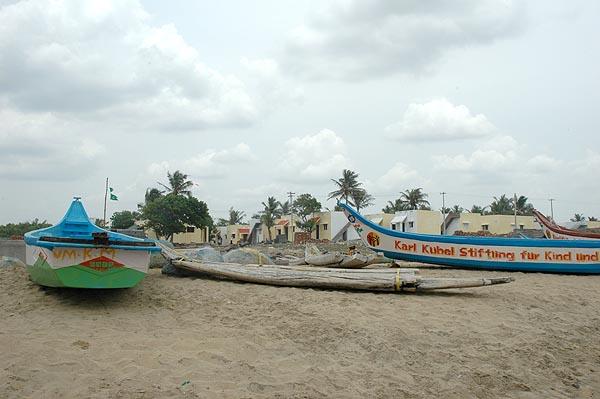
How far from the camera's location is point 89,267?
6.63 meters

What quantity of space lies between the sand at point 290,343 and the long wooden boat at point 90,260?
294 millimetres

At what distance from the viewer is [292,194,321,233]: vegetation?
52.6 metres

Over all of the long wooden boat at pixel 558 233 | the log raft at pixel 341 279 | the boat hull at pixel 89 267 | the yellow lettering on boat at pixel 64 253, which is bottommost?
the log raft at pixel 341 279

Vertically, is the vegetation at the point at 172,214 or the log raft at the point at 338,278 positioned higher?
the vegetation at the point at 172,214

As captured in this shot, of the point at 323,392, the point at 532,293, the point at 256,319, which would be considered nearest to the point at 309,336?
the point at 256,319

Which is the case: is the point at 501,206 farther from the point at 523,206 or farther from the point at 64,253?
the point at 64,253

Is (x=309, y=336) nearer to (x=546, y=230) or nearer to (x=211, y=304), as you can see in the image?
(x=211, y=304)

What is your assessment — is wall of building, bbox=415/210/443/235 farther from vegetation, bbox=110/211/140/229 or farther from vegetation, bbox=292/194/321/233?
vegetation, bbox=110/211/140/229

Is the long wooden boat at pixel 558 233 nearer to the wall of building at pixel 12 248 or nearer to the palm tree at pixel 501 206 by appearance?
the wall of building at pixel 12 248

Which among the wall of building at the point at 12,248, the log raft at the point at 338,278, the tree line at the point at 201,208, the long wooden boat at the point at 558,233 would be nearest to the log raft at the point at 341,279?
the log raft at the point at 338,278

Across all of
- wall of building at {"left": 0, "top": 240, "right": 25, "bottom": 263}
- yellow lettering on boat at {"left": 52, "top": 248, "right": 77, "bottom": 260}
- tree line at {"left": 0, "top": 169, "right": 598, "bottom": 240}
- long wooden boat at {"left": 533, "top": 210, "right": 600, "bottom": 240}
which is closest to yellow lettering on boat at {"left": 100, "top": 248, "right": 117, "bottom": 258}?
yellow lettering on boat at {"left": 52, "top": 248, "right": 77, "bottom": 260}

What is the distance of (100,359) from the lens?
4.58m

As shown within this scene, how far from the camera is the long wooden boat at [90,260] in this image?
21.4 ft

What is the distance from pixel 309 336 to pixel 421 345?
1231 millimetres
